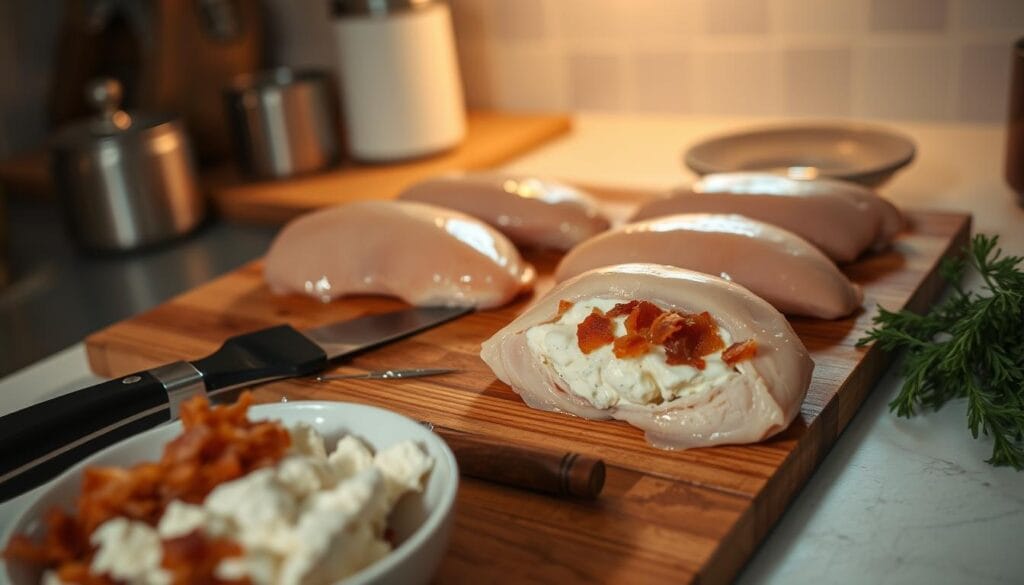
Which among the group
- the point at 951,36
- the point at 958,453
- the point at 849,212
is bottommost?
the point at 958,453

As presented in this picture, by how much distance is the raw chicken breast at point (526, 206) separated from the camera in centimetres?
144

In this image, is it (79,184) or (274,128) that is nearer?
(79,184)

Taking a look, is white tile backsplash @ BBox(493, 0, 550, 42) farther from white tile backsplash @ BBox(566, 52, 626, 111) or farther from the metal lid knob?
the metal lid knob

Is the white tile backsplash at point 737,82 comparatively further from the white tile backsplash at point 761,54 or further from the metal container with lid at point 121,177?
the metal container with lid at point 121,177

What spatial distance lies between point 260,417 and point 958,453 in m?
0.62

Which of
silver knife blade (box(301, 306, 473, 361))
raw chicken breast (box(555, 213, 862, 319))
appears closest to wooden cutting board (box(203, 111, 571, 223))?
silver knife blade (box(301, 306, 473, 361))

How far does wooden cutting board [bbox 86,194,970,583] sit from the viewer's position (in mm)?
806

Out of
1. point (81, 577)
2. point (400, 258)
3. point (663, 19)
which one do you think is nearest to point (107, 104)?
point (400, 258)

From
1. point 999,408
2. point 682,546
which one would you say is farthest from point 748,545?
point 999,408

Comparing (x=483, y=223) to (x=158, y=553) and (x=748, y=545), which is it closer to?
(x=748, y=545)

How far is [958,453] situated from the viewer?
3.13 feet

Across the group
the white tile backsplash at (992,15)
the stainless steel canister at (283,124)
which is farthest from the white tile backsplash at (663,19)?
the stainless steel canister at (283,124)

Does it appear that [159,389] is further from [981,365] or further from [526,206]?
[981,365]

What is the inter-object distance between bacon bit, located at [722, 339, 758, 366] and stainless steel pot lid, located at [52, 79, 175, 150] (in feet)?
4.00
